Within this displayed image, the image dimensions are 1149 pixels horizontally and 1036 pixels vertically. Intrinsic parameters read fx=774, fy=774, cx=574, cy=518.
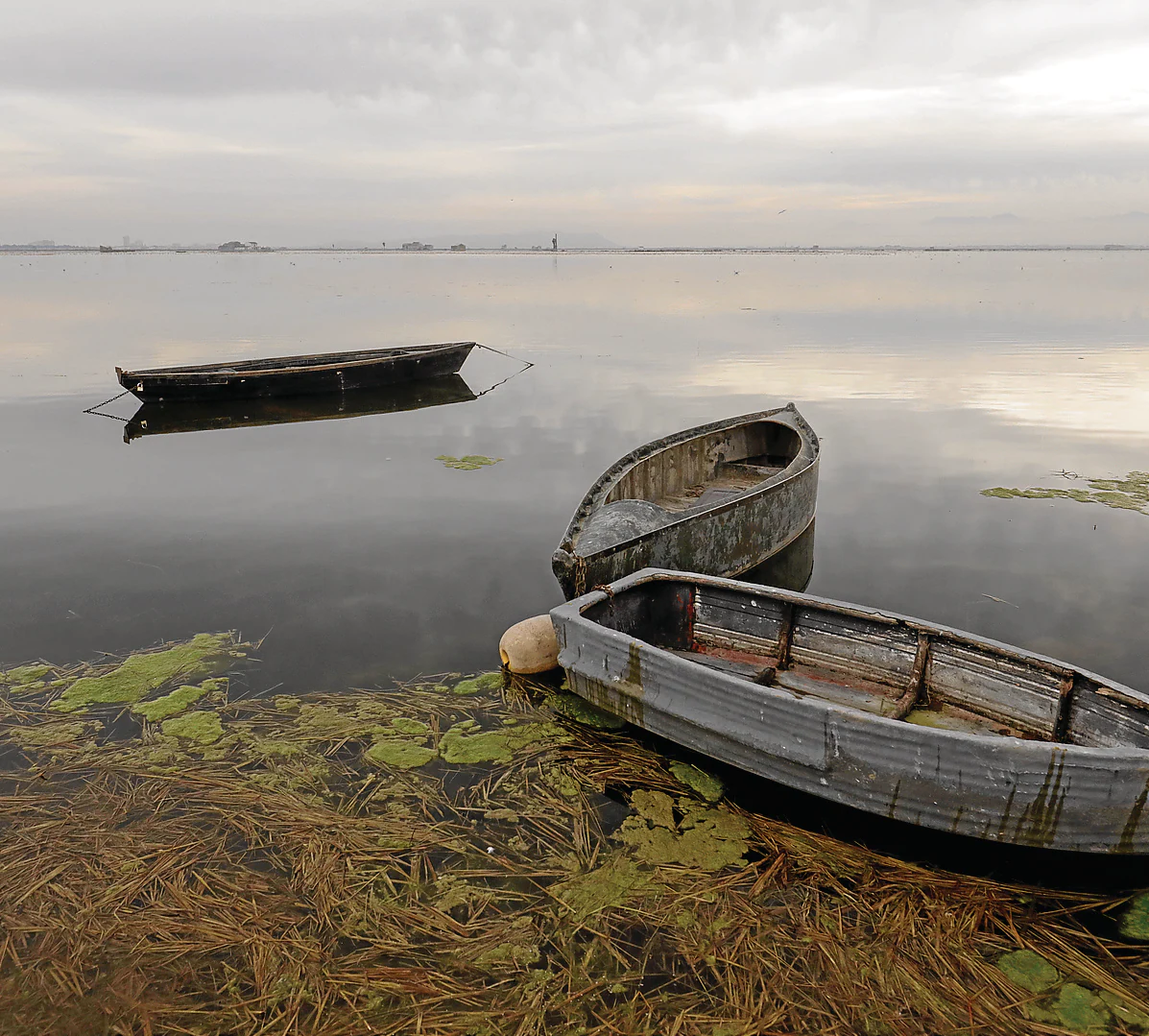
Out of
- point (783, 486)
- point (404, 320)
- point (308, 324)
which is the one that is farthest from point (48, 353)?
point (783, 486)

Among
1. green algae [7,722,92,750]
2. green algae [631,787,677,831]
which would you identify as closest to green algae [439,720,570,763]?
green algae [631,787,677,831]

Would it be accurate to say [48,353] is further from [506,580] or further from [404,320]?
[506,580]

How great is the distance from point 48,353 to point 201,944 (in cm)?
4116

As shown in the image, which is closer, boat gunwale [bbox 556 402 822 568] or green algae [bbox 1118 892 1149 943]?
green algae [bbox 1118 892 1149 943]

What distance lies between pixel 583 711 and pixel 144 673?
5.09 metres

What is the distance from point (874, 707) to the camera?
→ 296 inches

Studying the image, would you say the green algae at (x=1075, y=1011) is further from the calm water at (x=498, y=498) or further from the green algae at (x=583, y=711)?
the calm water at (x=498, y=498)

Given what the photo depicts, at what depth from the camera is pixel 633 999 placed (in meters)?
4.88

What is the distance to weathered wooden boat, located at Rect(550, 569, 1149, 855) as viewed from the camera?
5.48 meters

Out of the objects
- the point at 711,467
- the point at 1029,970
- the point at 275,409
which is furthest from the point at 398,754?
the point at 275,409

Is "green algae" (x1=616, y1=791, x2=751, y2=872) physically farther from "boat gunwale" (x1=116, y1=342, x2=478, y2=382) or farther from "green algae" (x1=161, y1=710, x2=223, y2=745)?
"boat gunwale" (x1=116, y1=342, x2=478, y2=382)

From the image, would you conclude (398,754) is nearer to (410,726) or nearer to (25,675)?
(410,726)

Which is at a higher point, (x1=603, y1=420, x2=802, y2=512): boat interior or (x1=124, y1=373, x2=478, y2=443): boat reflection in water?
(x1=603, y1=420, x2=802, y2=512): boat interior

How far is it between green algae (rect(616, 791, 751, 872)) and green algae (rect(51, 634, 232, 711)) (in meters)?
5.44
